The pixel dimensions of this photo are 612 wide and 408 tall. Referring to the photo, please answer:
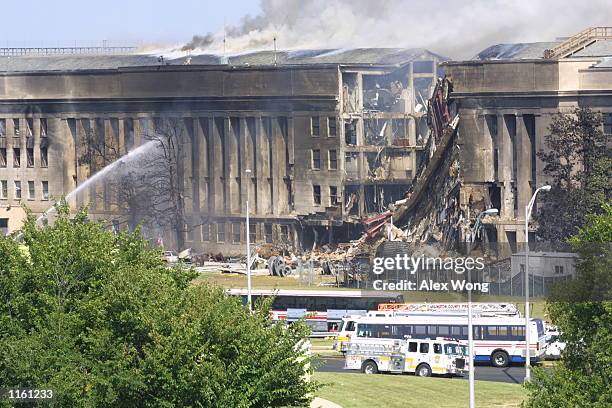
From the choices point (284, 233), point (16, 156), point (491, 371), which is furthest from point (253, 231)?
point (491, 371)

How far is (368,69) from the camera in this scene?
113 meters

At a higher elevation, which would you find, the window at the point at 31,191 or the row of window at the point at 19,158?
the row of window at the point at 19,158

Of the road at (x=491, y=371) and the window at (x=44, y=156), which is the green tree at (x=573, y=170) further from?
the window at (x=44, y=156)

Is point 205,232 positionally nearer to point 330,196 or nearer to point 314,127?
point 330,196

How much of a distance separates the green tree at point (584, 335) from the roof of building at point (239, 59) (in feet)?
197

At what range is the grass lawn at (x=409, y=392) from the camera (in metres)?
59.2

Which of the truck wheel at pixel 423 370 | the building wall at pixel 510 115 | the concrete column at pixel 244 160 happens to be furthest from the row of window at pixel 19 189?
the truck wheel at pixel 423 370

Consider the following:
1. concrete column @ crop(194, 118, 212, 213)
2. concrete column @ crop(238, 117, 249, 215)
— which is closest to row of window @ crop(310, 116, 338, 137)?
concrete column @ crop(238, 117, 249, 215)

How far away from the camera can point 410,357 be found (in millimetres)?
69812

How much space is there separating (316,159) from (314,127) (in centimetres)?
189

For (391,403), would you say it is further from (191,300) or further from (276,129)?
(276,129)

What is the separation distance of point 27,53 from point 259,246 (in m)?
33.4

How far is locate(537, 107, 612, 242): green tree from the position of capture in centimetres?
9606

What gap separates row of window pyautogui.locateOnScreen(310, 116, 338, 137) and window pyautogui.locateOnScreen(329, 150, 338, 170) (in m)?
1.06
